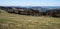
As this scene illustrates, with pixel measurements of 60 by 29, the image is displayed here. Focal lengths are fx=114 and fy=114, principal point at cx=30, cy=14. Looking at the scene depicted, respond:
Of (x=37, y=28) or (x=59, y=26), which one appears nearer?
(x=37, y=28)

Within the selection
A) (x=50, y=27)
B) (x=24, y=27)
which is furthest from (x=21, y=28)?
(x=50, y=27)

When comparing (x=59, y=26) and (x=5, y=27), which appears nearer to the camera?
(x=5, y=27)

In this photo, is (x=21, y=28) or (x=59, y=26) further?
(x=59, y=26)

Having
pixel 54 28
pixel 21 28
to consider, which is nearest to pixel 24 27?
pixel 21 28

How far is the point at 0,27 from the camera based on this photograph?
11422 millimetres

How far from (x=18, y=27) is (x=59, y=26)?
4522 millimetres

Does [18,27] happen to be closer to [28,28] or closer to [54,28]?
[28,28]

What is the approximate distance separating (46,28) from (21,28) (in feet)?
8.47

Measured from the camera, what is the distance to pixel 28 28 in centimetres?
1161

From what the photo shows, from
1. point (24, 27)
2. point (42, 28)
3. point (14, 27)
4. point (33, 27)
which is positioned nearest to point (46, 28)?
point (42, 28)

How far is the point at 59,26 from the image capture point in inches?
495

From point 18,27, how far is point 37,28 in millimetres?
1970

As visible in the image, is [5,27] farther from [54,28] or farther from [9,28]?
[54,28]

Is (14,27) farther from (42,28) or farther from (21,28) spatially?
(42,28)
